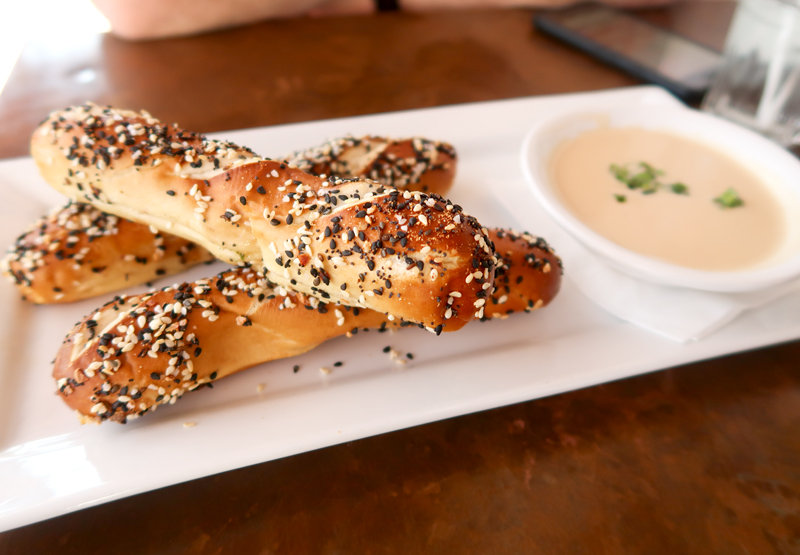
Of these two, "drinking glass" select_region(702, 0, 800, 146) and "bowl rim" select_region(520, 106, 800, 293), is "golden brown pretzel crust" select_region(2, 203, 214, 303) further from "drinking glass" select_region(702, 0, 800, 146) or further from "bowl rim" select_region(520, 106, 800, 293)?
"drinking glass" select_region(702, 0, 800, 146)

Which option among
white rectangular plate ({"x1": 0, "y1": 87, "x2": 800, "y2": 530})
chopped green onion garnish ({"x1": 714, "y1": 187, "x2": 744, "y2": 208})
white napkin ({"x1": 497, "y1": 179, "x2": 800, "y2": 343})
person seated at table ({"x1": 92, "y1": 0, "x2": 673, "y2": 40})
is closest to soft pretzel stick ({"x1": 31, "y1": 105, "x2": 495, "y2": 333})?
white rectangular plate ({"x1": 0, "y1": 87, "x2": 800, "y2": 530})

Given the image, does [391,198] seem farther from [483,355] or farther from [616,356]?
[616,356]

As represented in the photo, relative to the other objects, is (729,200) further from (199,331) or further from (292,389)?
(199,331)

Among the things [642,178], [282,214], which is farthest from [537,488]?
[642,178]

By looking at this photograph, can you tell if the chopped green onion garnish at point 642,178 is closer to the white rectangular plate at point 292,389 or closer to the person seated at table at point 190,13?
the white rectangular plate at point 292,389

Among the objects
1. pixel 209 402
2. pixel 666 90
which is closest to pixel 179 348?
pixel 209 402
